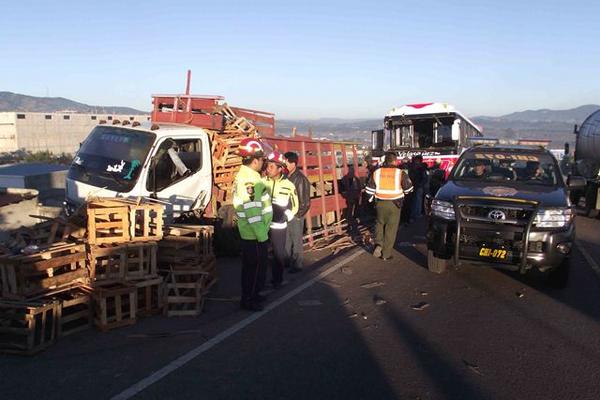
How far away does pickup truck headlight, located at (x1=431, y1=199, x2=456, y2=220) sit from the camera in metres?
7.62

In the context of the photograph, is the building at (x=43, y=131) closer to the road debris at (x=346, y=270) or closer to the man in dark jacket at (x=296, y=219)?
the man in dark jacket at (x=296, y=219)

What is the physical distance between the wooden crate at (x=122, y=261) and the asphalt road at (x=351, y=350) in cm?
57

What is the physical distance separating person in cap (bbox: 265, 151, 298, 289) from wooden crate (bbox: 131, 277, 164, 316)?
176 cm

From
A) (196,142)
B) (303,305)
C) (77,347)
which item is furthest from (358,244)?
(77,347)

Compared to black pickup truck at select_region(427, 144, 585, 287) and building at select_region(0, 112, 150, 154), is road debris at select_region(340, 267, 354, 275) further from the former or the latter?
building at select_region(0, 112, 150, 154)

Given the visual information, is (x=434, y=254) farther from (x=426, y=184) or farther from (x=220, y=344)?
(x=426, y=184)

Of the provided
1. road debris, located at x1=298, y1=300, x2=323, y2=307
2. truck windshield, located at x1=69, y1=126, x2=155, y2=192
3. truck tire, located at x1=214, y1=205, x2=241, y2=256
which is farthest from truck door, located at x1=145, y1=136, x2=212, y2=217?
road debris, located at x1=298, y1=300, x2=323, y2=307

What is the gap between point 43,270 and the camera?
5.71 meters

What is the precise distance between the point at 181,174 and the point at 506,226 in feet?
16.4

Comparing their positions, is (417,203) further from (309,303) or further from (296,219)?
(309,303)

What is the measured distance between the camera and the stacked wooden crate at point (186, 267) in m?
6.46

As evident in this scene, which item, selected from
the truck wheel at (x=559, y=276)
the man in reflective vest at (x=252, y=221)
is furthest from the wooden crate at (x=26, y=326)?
the truck wheel at (x=559, y=276)

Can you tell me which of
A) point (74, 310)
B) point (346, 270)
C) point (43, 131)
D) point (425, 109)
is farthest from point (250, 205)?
point (43, 131)

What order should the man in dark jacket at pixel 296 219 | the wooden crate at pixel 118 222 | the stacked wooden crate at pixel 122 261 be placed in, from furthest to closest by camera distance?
the man in dark jacket at pixel 296 219 → the wooden crate at pixel 118 222 → the stacked wooden crate at pixel 122 261
